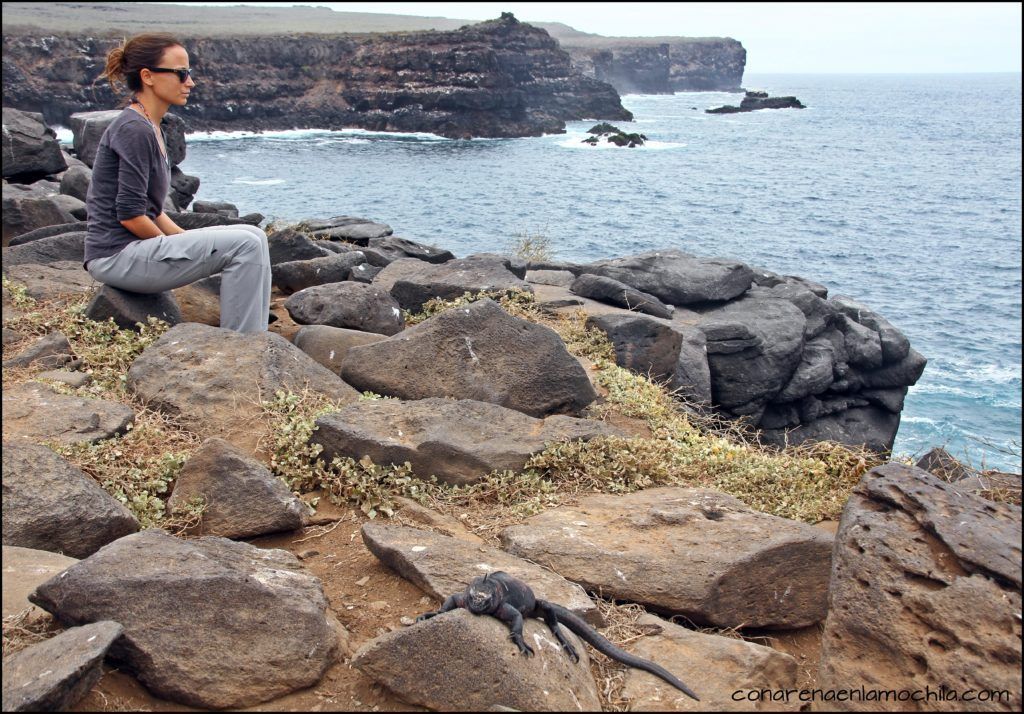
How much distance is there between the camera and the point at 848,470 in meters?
5.73

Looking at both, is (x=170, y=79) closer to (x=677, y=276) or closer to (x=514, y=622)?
(x=514, y=622)

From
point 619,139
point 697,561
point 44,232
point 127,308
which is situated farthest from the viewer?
point 619,139

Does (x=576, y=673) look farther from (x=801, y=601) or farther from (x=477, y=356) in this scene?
(x=477, y=356)

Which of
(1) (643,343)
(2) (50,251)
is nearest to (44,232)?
(2) (50,251)

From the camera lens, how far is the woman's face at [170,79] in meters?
5.61

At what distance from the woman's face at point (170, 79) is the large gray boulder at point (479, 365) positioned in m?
2.05

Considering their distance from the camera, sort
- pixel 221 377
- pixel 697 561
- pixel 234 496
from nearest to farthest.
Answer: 1. pixel 697 561
2. pixel 234 496
3. pixel 221 377

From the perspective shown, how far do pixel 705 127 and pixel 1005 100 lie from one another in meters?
80.5

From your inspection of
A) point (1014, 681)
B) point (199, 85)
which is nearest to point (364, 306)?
point (1014, 681)

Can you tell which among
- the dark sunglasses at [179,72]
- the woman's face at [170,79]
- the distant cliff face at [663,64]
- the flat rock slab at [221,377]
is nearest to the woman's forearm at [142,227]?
the flat rock slab at [221,377]

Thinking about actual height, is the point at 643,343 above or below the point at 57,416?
below

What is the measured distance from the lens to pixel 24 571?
337cm

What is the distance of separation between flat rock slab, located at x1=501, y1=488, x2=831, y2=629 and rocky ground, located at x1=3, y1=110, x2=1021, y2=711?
15 millimetres

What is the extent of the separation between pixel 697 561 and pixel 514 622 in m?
1.27
